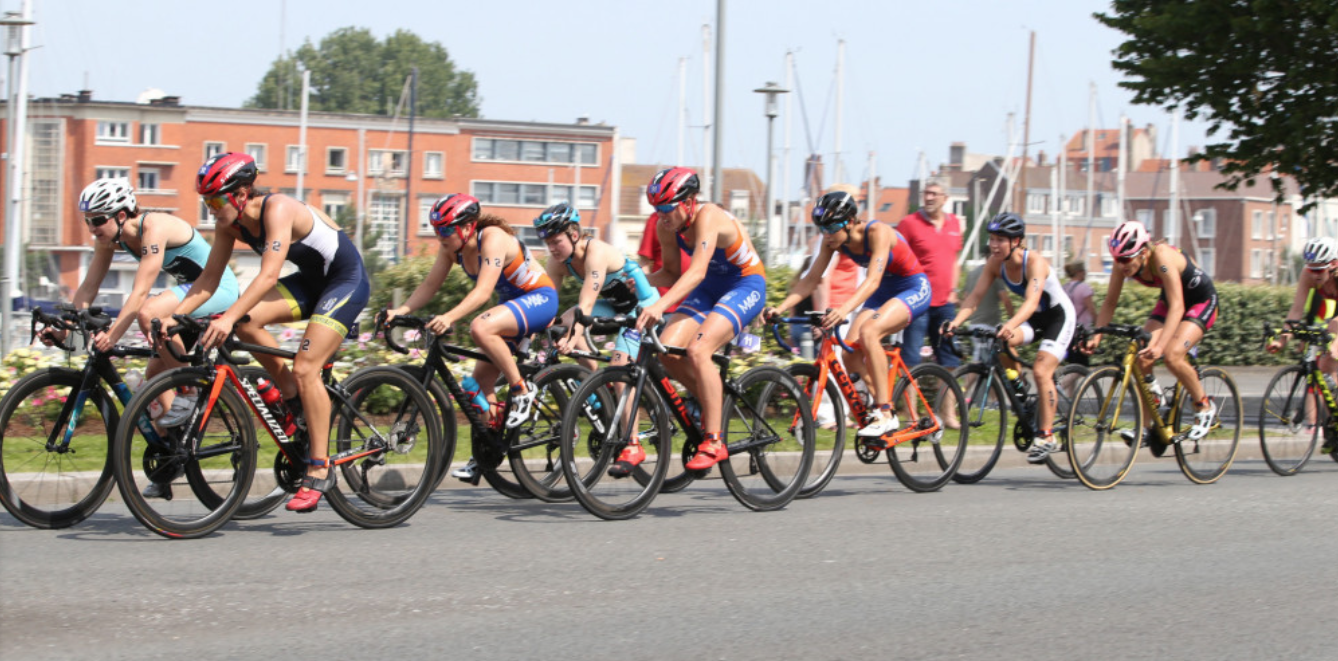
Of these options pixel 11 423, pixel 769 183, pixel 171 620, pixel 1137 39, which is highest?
pixel 1137 39

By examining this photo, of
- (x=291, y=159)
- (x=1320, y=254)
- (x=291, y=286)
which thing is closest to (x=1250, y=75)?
(x=1320, y=254)

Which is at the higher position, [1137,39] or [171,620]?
[1137,39]

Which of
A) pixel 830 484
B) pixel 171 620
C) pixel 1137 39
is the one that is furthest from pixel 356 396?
pixel 1137 39

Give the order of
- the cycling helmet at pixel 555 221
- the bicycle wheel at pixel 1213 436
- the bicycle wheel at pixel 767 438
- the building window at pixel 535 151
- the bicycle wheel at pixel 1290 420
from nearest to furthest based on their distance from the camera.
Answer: the bicycle wheel at pixel 767 438
the cycling helmet at pixel 555 221
the bicycle wheel at pixel 1213 436
the bicycle wheel at pixel 1290 420
the building window at pixel 535 151

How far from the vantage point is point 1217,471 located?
36.2 ft

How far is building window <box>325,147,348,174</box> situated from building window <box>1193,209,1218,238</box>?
57536 mm

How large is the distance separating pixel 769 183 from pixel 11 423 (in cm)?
1989

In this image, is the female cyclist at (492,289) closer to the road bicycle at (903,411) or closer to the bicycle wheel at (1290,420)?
the road bicycle at (903,411)

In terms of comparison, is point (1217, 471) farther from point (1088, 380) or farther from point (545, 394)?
point (545, 394)

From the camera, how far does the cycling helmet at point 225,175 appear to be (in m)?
7.12

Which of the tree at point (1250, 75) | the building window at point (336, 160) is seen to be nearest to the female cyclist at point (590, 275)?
the tree at point (1250, 75)

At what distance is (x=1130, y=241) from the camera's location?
10172 millimetres

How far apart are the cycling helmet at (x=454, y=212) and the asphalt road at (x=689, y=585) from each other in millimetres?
1652

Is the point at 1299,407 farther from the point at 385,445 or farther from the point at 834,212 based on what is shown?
the point at 385,445
